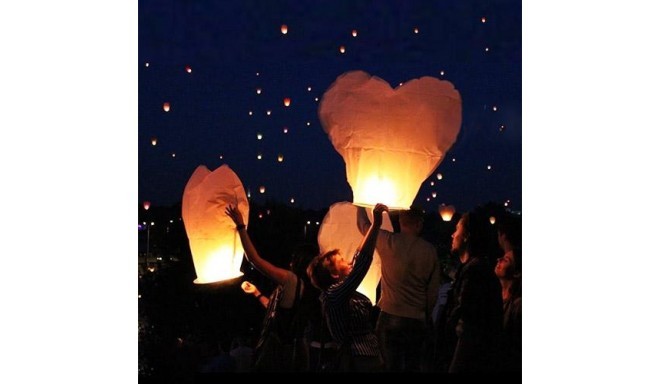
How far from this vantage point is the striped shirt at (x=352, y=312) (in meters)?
4.75

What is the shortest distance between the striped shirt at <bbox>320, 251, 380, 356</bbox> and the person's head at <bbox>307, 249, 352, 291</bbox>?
0.04 meters

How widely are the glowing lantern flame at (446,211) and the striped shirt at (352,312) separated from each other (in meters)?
0.42

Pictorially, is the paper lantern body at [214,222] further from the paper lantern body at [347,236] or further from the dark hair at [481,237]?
the dark hair at [481,237]

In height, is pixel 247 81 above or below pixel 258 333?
above

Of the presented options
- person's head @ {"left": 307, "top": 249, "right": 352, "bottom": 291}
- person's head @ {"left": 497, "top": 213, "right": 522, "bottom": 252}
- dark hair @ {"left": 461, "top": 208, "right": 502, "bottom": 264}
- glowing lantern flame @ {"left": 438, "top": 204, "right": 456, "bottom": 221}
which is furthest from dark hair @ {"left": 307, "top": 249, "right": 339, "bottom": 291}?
person's head @ {"left": 497, "top": 213, "right": 522, "bottom": 252}

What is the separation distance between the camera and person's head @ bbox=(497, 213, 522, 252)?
4941 millimetres

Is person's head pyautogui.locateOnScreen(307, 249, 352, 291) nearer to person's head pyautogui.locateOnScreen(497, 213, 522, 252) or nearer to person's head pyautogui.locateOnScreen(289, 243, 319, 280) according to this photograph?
person's head pyautogui.locateOnScreen(289, 243, 319, 280)
